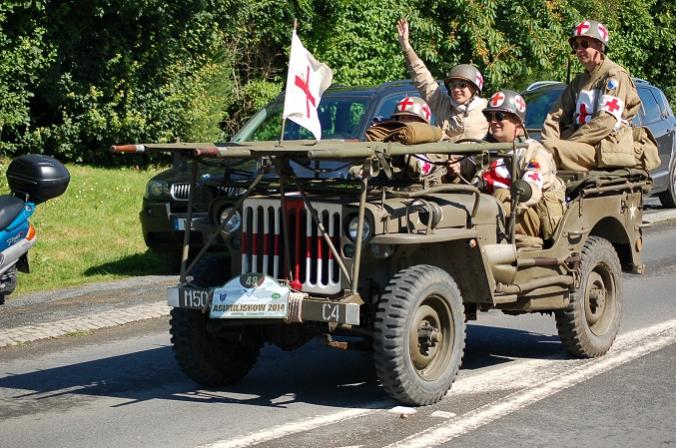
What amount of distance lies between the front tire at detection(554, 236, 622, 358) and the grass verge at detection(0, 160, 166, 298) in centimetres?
582

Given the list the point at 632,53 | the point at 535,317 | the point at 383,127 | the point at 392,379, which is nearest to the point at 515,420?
the point at 392,379

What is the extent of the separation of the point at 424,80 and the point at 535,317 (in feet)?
7.40

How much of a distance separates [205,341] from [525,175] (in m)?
2.46

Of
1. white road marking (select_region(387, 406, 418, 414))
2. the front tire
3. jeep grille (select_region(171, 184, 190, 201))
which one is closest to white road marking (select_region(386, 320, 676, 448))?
the front tire

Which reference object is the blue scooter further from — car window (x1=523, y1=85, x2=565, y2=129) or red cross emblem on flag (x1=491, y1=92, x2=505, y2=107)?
car window (x1=523, y1=85, x2=565, y2=129)

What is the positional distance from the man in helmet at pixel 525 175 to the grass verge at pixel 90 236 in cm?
568

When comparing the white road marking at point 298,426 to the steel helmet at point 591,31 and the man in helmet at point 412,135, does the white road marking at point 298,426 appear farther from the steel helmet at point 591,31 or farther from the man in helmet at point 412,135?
the steel helmet at point 591,31

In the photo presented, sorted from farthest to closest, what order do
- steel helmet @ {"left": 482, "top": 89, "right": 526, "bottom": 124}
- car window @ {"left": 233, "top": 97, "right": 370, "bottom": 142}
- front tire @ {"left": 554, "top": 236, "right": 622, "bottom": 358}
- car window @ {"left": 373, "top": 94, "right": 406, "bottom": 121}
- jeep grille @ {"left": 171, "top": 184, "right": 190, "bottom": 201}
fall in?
jeep grille @ {"left": 171, "top": 184, "right": 190, "bottom": 201} < car window @ {"left": 373, "top": 94, "right": 406, "bottom": 121} < car window @ {"left": 233, "top": 97, "right": 370, "bottom": 142} < front tire @ {"left": 554, "top": 236, "right": 622, "bottom": 358} < steel helmet @ {"left": 482, "top": 89, "right": 526, "bottom": 124}

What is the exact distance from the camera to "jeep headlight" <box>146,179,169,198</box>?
551 inches

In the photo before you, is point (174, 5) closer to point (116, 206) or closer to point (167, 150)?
point (116, 206)

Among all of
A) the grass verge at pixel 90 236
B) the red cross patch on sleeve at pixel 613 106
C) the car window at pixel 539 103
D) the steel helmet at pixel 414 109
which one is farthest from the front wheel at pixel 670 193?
the steel helmet at pixel 414 109

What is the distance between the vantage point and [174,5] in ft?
70.1

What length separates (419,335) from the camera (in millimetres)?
7793

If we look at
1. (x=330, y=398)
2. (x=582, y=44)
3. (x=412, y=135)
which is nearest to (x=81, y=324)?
(x=330, y=398)
